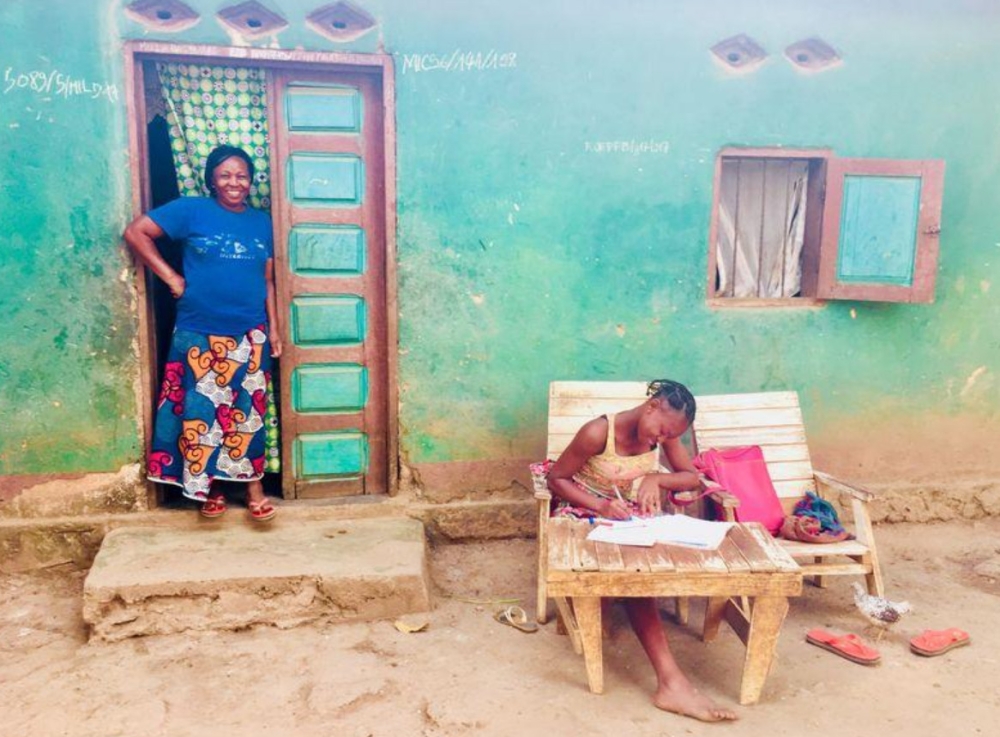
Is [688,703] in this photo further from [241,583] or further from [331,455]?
[331,455]

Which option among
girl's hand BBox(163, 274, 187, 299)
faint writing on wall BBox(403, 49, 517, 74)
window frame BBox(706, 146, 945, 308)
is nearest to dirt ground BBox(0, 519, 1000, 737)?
girl's hand BBox(163, 274, 187, 299)

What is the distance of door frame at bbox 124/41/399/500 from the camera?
3994 mm

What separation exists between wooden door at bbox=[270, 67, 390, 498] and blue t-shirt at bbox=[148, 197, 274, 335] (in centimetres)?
28

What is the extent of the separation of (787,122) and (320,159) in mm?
2580

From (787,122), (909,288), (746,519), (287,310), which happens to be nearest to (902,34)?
(787,122)

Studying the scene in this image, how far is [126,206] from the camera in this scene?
13.3 ft

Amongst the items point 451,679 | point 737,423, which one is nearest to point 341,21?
point 737,423

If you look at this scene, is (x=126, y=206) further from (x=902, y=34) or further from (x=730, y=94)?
(x=902, y=34)

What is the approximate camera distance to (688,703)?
2.97 metres

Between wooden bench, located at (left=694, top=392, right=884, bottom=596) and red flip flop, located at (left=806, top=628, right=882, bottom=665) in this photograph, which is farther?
wooden bench, located at (left=694, top=392, right=884, bottom=596)

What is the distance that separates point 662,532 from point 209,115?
3.03 meters

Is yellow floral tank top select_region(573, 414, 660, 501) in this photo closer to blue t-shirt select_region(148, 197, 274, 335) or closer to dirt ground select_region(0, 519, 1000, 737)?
dirt ground select_region(0, 519, 1000, 737)

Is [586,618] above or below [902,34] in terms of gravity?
below

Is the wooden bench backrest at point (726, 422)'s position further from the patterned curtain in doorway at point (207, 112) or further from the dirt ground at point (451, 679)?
the patterned curtain in doorway at point (207, 112)
